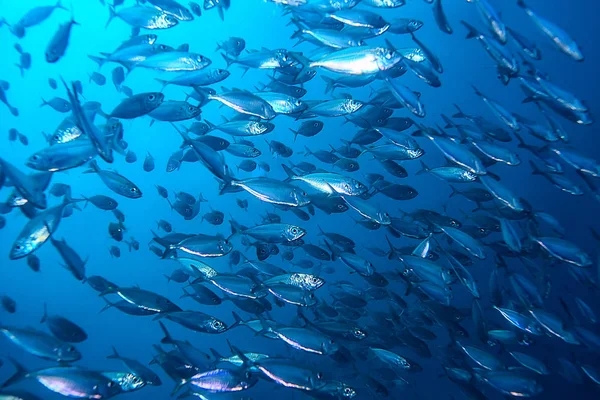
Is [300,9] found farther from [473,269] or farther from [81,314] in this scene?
[81,314]

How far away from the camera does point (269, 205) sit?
78.4 ft

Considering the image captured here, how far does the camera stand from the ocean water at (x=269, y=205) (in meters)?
16.1

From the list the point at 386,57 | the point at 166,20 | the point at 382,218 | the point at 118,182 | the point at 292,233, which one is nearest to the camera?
the point at 386,57

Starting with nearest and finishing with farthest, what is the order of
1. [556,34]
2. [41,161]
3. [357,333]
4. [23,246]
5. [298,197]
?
[41,161]
[23,246]
[556,34]
[298,197]
[357,333]

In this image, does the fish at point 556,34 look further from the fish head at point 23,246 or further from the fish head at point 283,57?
the fish head at point 23,246

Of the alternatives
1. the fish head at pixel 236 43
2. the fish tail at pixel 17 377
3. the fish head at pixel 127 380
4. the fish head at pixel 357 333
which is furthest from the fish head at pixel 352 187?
the fish tail at pixel 17 377

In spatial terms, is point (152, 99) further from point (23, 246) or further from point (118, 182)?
point (23, 246)

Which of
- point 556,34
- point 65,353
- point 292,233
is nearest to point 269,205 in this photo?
point 292,233

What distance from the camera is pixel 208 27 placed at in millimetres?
24359

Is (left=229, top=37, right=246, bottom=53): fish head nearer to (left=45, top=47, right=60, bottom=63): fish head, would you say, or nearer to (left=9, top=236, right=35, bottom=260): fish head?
(left=45, top=47, right=60, bottom=63): fish head

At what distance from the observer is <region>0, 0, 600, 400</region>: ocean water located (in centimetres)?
1606

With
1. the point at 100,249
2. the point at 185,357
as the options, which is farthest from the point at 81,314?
the point at 185,357

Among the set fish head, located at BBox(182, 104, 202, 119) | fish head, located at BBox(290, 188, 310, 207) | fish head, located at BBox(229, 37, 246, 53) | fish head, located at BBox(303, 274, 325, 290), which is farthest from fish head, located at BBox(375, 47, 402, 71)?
fish head, located at BBox(229, 37, 246, 53)

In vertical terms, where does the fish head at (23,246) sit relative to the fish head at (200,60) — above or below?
below
